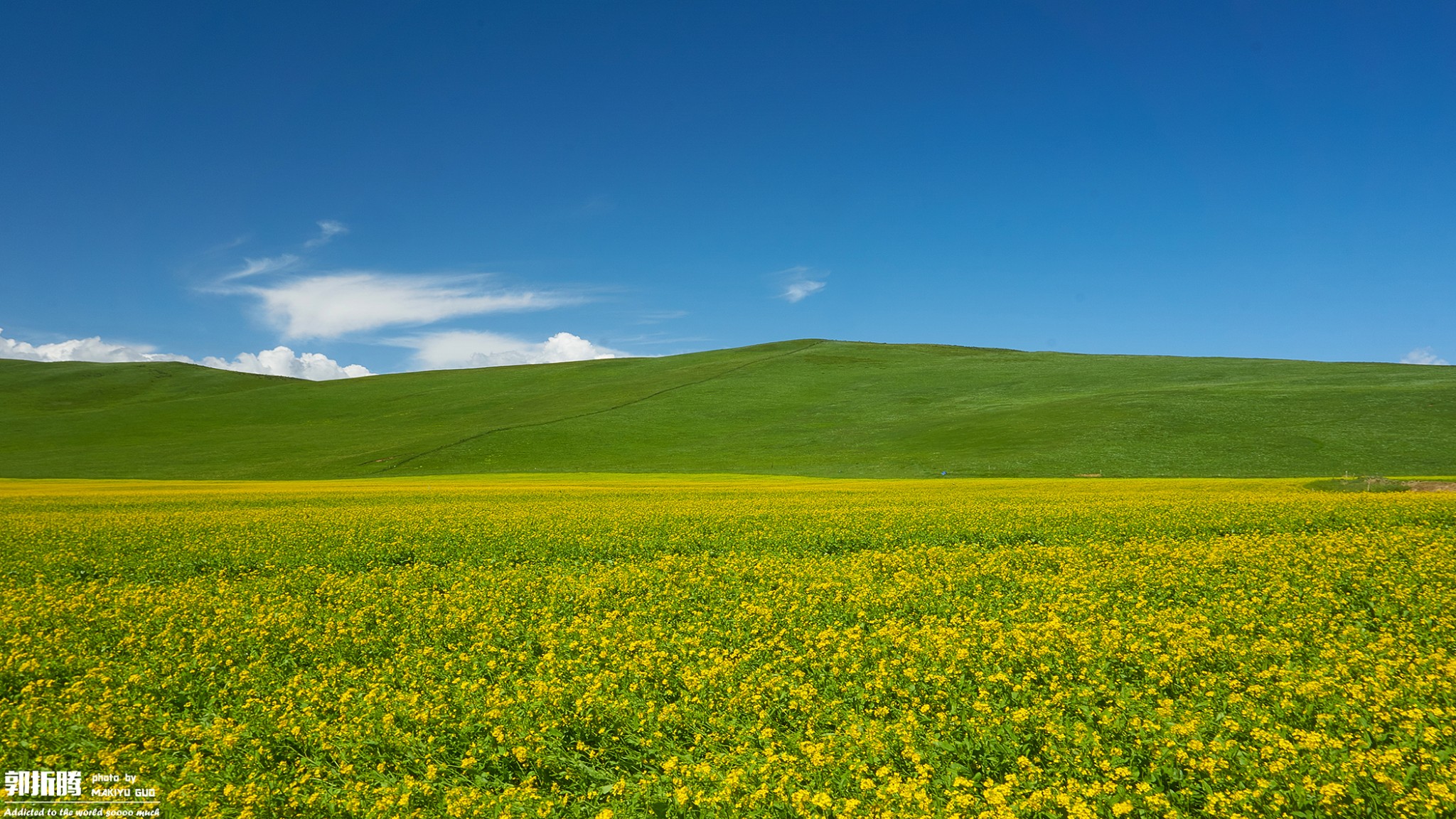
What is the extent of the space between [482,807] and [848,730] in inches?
127

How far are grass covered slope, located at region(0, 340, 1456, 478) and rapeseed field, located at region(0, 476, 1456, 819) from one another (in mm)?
42050

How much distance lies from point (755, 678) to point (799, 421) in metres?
71.7

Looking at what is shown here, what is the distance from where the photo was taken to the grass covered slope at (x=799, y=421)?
2149 inches

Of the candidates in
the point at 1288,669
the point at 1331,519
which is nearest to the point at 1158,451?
the point at 1331,519

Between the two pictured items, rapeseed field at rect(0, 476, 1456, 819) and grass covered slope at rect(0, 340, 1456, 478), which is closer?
rapeseed field at rect(0, 476, 1456, 819)

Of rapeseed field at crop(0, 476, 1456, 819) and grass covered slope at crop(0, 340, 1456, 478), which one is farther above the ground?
grass covered slope at crop(0, 340, 1456, 478)

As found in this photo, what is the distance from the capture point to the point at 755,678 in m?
8.07

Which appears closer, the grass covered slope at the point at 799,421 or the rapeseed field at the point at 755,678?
the rapeseed field at the point at 755,678

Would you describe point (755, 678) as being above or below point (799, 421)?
below

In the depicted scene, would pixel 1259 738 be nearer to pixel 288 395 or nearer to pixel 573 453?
pixel 573 453

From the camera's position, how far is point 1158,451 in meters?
54.2

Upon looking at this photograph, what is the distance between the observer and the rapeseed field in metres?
5.85

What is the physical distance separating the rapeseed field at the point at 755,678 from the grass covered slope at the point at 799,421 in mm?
42050

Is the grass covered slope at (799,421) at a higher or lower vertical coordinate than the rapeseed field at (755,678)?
higher
